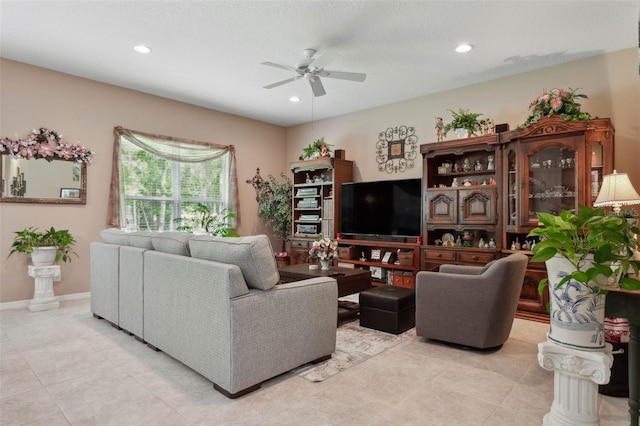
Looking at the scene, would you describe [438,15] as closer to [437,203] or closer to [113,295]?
[437,203]

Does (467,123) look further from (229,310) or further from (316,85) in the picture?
(229,310)

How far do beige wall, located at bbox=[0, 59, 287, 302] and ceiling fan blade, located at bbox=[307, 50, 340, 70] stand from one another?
3.05 metres

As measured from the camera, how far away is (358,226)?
231 inches

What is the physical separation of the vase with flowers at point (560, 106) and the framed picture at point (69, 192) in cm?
571

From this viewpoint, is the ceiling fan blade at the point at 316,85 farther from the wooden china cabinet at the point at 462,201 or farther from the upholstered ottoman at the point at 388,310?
the upholstered ottoman at the point at 388,310

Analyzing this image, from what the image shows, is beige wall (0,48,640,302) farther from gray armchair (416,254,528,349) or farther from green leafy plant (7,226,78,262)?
gray armchair (416,254,528,349)

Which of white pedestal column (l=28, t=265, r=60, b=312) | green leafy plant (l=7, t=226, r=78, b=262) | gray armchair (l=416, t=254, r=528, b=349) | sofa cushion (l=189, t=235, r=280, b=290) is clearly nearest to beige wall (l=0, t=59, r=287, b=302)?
green leafy plant (l=7, t=226, r=78, b=262)

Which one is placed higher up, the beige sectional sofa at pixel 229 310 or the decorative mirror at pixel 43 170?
the decorative mirror at pixel 43 170

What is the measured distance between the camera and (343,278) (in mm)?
3703

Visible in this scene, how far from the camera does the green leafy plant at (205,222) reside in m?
5.99

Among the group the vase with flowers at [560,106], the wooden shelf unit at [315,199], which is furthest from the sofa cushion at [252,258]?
the wooden shelf unit at [315,199]

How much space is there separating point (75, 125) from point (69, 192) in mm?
896

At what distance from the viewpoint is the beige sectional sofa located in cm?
217

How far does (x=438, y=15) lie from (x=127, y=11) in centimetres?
279
